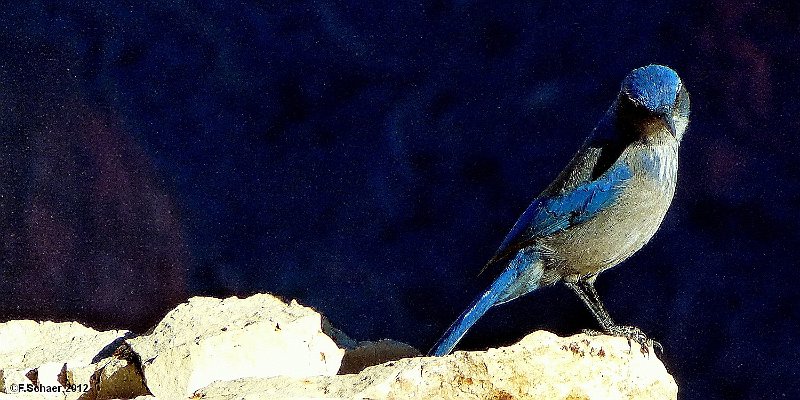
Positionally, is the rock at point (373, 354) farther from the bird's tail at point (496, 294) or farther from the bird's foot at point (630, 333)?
the bird's foot at point (630, 333)

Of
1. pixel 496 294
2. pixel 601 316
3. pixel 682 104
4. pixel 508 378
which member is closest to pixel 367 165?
pixel 496 294

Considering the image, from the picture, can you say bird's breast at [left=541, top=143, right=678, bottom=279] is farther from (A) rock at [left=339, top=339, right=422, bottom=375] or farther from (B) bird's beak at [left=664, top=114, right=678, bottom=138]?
(A) rock at [left=339, top=339, right=422, bottom=375]

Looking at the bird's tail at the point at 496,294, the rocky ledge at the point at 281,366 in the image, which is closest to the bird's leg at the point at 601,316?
the bird's tail at the point at 496,294

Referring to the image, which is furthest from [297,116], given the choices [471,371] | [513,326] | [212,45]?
[471,371]

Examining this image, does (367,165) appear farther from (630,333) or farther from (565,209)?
(630,333)

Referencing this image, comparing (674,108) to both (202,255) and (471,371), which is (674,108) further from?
(202,255)
